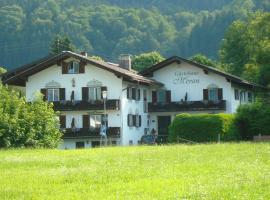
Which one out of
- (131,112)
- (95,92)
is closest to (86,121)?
(95,92)

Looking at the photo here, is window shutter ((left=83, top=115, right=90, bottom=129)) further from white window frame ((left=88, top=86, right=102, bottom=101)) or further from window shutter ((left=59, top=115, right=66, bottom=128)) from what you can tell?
window shutter ((left=59, top=115, right=66, bottom=128))

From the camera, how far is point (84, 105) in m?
63.1

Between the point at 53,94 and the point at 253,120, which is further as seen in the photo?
the point at 53,94

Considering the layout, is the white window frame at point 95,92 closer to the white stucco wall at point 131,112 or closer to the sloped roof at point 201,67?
the white stucco wall at point 131,112

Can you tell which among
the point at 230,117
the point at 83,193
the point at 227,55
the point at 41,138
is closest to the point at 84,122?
the point at 230,117

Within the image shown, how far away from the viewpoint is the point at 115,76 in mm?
63312

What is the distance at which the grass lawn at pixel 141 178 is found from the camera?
15383mm

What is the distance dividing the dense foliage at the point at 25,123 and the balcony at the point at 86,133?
15356 millimetres

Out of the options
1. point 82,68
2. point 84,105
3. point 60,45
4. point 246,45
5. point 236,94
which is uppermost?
point 60,45

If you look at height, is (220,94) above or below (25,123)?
above

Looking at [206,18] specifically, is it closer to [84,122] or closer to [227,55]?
[227,55]

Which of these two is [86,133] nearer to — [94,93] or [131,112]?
[94,93]

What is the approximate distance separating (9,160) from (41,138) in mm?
18341

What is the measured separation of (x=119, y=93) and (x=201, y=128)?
1189 centimetres
